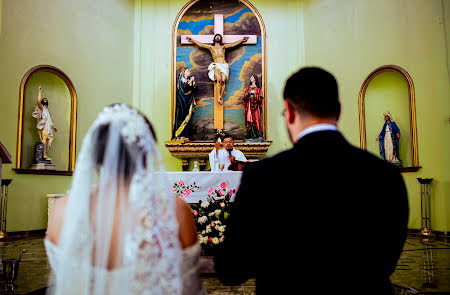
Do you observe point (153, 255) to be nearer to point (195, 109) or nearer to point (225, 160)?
point (225, 160)

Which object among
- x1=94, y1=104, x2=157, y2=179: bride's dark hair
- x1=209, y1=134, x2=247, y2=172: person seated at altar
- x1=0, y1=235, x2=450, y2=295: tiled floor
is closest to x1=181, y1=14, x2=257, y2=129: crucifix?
x1=209, y1=134, x2=247, y2=172: person seated at altar

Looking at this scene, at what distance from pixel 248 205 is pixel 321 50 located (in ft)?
29.8

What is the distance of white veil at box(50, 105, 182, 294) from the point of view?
1412 mm

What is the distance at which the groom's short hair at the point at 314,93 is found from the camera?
1290mm

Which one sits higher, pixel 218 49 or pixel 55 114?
pixel 218 49

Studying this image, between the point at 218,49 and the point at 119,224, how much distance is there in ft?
29.6

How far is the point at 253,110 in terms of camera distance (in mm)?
9664

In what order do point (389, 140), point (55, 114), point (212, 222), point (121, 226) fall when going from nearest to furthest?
1. point (121, 226)
2. point (212, 222)
3. point (389, 140)
4. point (55, 114)

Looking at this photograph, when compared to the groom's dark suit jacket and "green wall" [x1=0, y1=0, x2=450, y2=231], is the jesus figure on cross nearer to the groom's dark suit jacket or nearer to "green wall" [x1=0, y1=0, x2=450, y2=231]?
"green wall" [x1=0, y1=0, x2=450, y2=231]

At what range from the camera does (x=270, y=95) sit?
1009cm

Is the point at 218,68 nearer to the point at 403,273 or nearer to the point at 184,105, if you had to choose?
the point at 184,105

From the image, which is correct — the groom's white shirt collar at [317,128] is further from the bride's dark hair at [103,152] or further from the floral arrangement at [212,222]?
the floral arrangement at [212,222]

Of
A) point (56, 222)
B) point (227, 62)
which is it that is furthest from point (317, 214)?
point (227, 62)

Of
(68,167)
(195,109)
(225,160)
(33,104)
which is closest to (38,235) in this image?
(68,167)
